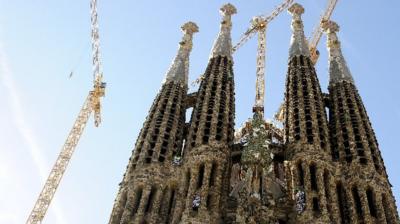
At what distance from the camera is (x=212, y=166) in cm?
3353

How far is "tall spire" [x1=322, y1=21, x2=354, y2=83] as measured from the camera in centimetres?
4169

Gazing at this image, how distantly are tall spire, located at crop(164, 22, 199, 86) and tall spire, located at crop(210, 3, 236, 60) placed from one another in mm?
1994

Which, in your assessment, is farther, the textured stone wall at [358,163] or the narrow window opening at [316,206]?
the textured stone wall at [358,163]

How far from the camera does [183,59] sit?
44688mm

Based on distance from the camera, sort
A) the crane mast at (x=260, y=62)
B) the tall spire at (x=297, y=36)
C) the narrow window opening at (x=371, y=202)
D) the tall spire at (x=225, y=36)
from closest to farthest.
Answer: the narrow window opening at (x=371, y=202) → the tall spire at (x=297, y=36) → the tall spire at (x=225, y=36) → the crane mast at (x=260, y=62)

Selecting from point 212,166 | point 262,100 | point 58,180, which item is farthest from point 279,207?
point 262,100

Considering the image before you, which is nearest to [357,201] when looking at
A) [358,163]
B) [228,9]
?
[358,163]

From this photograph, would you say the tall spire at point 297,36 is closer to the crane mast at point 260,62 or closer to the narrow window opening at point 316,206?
the crane mast at point 260,62

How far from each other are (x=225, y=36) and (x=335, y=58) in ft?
27.2

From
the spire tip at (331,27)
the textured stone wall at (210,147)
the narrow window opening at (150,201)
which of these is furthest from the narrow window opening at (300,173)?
the spire tip at (331,27)

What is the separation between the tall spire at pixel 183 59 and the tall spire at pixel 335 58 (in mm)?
9849

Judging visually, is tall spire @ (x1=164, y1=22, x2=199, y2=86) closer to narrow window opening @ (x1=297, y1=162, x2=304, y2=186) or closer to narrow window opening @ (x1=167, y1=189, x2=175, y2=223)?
narrow window opening @ (x1=167, y1=189, x2=175, y2=223)

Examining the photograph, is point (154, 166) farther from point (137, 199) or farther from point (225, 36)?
point (225, 36)

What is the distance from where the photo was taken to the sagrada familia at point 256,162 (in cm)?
3078
